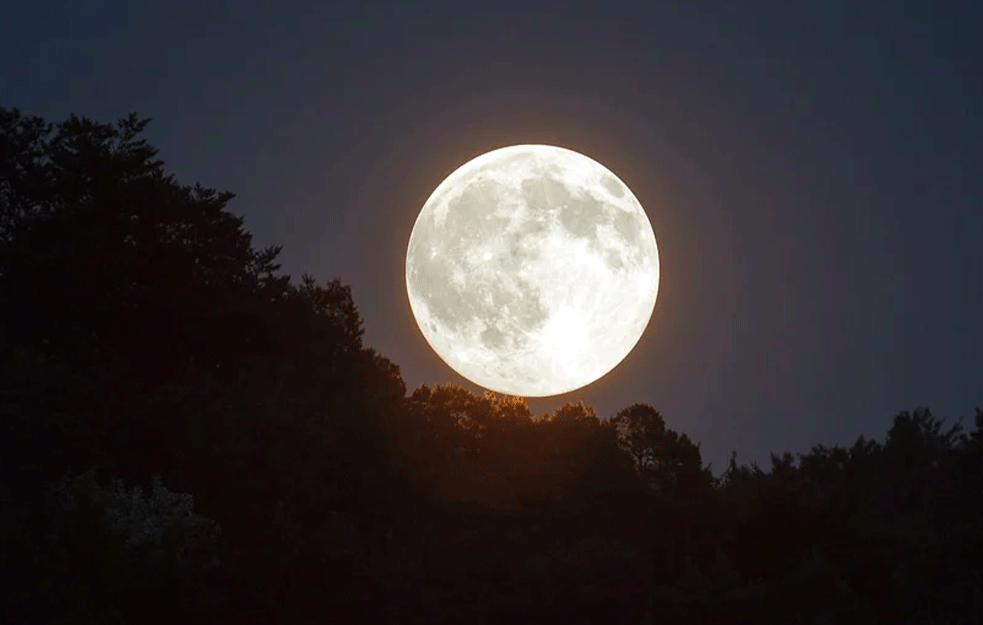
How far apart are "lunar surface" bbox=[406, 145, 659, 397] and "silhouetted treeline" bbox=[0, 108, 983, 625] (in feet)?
12.2

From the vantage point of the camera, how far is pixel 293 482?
40.8 meters

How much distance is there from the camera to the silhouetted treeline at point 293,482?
108 feet

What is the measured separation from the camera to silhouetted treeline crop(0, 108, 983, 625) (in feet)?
108

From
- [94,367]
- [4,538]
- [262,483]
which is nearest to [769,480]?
[262,483]

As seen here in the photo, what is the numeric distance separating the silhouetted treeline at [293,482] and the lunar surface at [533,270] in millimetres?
3729

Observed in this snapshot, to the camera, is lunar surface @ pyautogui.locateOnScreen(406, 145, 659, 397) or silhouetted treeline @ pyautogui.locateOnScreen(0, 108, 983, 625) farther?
lunar surface @ pyautogui.locateOnScreen(406, 145, 659, 397)

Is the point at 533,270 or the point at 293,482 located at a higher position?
the point at 533,270

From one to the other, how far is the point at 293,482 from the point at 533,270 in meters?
10.5

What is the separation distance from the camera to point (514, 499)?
4753 cm

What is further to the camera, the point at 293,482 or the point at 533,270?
the point at 533,270

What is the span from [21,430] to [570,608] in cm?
1606

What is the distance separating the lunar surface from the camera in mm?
45594

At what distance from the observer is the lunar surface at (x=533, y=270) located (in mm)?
45594

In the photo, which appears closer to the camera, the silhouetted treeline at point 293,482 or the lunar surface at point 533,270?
the silhouetted treeline at point 293,482
